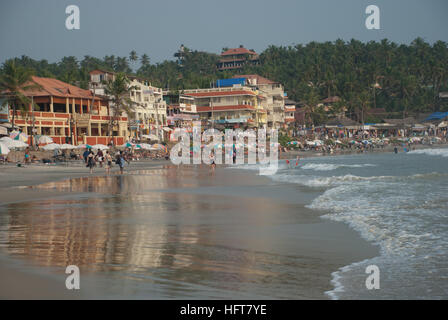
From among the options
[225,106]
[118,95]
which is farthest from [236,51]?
[118,95]

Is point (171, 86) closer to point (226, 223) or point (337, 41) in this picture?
point (337, 41)

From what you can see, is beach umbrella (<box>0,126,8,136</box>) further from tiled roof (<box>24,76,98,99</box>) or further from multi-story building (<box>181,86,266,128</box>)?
multi-story building (<box>181,86,266,128</box>)

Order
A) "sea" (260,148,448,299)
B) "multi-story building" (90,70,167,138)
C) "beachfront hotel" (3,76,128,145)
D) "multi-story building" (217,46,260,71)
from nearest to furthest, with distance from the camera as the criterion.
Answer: "sea" (260,148,448,299) < "beachfront hotel" (3,76,128,145) < "multi-story building" (90,70,167,138) < "multi-story building" (217,46,260,71)

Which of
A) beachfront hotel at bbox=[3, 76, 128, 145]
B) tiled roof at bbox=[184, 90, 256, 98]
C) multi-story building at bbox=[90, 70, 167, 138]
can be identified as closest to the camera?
beachfront hotel at bbox=[3, 76, 128, 145]

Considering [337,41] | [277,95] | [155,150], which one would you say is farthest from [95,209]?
[337,41]

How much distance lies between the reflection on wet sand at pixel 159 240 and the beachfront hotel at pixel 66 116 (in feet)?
110

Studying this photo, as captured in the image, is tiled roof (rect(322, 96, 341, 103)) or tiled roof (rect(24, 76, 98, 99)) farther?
tiled roof (rect(322, 96, 341, 103))

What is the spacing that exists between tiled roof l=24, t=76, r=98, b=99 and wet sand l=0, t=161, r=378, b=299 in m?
34.8

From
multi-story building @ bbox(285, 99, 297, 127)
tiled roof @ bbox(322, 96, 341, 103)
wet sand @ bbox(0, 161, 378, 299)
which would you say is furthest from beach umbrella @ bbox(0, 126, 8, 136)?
tiled roof @ bbox(322, 96, 341, 103)

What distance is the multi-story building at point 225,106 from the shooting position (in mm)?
82812

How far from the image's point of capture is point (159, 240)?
10242mm

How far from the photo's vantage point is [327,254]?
356 inches

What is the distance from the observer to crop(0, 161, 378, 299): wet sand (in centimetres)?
674
